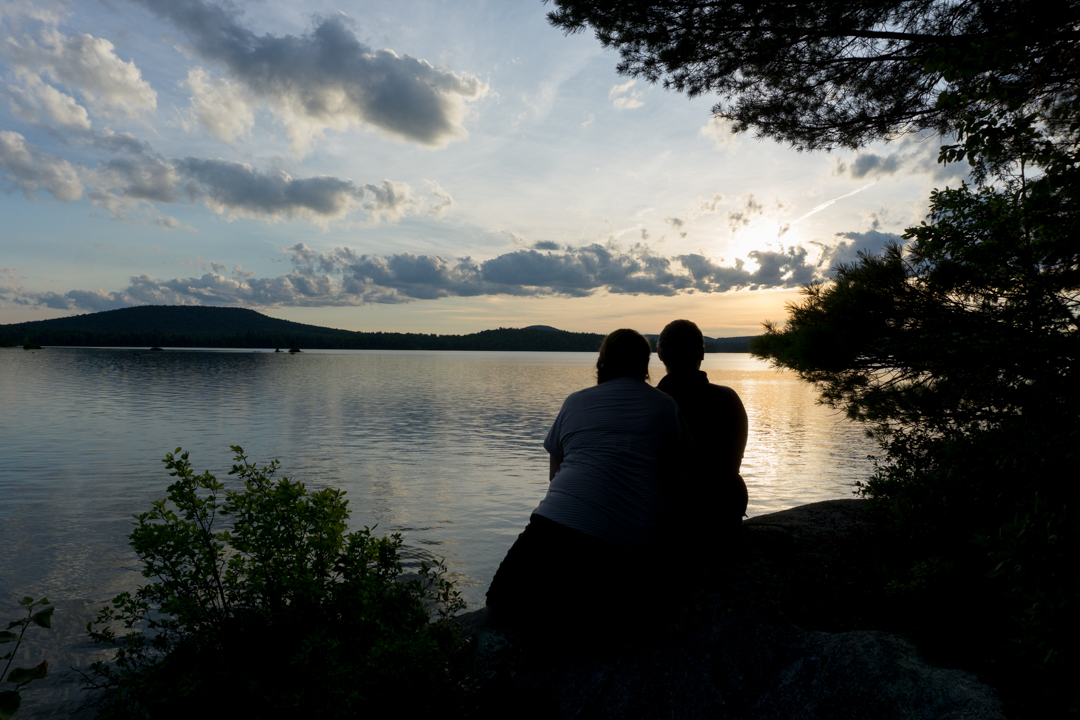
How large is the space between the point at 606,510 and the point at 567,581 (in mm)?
519

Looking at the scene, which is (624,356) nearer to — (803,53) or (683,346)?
(683,346)

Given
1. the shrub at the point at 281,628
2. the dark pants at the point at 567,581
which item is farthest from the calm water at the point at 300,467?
the dark pants at the point at 567,581

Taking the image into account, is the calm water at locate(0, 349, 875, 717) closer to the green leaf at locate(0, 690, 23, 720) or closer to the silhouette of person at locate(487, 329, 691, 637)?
the silhouette of person at locate(487, 329, 691, 637)

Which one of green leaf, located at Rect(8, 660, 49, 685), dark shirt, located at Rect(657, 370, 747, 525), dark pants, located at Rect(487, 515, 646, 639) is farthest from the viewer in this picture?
dark shirt, located at Rect(657, 370, 747, 525)

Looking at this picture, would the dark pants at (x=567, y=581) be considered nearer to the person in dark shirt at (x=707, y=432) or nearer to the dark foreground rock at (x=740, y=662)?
the dark foreground rock at (x=740, y=662)

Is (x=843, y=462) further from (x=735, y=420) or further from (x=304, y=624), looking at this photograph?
(x=304, y=624)

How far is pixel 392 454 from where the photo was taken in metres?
16.9

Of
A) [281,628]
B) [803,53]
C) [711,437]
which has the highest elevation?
[803,53]

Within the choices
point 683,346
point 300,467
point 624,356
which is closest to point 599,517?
point 624,356

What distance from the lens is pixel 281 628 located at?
459 cm

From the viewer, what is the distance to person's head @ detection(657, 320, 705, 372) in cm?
471

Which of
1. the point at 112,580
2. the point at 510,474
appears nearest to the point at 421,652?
the point at 112,580

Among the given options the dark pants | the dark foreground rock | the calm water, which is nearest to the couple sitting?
the dark pants

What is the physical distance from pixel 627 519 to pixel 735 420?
57.9 inches
